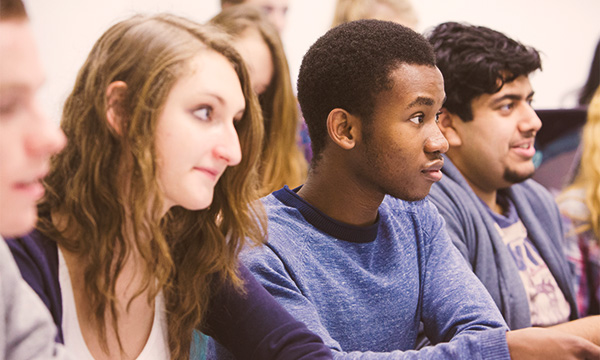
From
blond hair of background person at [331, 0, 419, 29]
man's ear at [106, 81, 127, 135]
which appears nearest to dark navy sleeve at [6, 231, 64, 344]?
→ man's ear at [106, 81, 127, 135]

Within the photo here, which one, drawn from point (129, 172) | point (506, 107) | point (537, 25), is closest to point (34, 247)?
point (129, 172)

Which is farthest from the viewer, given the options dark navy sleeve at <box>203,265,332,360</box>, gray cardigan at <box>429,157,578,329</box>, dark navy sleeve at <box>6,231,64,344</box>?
gray cardigan at <box>429,157,578,329</box>

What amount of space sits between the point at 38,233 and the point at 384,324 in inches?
21.8

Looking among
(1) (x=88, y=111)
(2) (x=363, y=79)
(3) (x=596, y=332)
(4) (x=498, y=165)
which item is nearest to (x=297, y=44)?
(4) (x=498, y=165)

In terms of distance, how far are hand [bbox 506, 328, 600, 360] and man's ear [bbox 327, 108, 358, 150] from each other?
0.38 m

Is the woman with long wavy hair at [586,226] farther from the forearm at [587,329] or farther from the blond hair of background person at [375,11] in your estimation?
the blond hair of background person at [375,11]

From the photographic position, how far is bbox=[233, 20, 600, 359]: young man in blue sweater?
989mm

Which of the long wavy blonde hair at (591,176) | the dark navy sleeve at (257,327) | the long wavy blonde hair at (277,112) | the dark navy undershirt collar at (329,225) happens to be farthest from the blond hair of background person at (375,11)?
the dark navy sleeve at (257,327)

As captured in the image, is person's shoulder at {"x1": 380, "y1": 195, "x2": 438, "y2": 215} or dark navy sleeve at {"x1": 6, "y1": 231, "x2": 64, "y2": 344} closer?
dark navy sleeve at {"x1": 6, "y1": 231, "x2": 64, "y2": 344}

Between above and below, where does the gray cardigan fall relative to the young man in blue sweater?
below

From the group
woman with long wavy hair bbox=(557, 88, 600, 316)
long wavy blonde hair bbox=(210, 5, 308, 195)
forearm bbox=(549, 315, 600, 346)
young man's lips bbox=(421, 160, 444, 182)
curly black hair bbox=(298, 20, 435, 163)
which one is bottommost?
woman with long wavy hair bbox=(557, 88, 600, 316)

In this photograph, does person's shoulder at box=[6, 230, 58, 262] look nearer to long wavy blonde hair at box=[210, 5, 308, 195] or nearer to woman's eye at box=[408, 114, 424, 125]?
woman's eye at box=[408, 114, 424, 125]

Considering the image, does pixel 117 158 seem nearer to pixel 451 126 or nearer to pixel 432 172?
pixel 432 172

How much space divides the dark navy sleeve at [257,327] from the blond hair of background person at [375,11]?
4.41 feet
